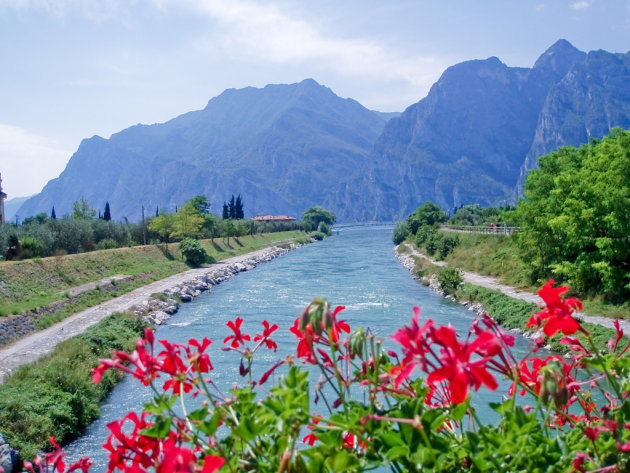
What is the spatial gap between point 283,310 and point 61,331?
1005 cm

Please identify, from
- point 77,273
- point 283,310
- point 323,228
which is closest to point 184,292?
point 77,273

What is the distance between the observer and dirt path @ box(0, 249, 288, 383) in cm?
1537

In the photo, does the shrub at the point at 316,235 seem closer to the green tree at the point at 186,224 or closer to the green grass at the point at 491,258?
the green tree at the point at 186,224

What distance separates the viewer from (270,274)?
42094mm

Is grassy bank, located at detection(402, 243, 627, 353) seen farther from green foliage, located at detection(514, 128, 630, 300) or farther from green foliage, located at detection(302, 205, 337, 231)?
green foliage, located at detection(302, 205, 337, 231)

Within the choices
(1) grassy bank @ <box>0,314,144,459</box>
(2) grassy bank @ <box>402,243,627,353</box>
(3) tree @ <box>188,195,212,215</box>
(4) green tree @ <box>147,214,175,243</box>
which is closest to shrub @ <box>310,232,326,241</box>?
(3) tree @ <box>188,195,212,215</box>

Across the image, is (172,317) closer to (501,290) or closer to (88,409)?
(88,409)

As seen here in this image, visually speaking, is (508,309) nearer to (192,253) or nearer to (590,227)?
(590,227)

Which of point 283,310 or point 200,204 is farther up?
point 200,204

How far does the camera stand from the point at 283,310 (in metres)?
24.6

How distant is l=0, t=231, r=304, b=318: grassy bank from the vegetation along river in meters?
4.99

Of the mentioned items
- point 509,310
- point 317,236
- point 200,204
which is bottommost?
point 509,310

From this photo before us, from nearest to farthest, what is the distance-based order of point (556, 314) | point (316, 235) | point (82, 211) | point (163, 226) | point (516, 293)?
1. point (556, 314)
2. point (516, 293)
3. point (163, 226)
4. point (82, 211)
5. point (316, 235)

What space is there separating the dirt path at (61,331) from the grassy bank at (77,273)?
35.0 inches
